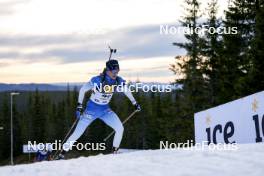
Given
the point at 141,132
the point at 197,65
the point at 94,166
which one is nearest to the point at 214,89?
the point at 197,65

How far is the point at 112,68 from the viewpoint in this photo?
13.8m

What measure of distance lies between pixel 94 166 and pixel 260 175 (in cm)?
315

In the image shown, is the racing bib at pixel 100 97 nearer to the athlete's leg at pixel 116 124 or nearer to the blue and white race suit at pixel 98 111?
the blue and white race suit at pixel 98 111

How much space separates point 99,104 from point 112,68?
110 cm

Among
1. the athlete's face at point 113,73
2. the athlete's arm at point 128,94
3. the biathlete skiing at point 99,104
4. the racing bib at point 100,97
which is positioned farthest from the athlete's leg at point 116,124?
the athlete's face at point 113,73

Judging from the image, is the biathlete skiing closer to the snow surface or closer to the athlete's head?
the athlete's head

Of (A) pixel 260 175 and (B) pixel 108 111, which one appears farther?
(B) pixel 108 111

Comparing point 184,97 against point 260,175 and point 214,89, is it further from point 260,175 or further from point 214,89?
point 260,175

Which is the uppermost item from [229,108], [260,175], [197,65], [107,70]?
[197,65]

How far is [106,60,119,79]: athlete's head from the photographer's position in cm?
1374

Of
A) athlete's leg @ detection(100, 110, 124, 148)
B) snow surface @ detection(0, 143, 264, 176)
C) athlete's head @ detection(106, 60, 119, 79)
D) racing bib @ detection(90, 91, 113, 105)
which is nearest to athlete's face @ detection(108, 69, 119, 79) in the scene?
athlete's head @ detection(106, 60, 119, 79)

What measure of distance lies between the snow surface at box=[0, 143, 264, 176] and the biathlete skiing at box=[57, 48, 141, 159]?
3936 millimetres

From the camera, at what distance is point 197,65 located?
4334cm

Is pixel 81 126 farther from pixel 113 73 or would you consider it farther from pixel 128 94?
pixel 113 73
